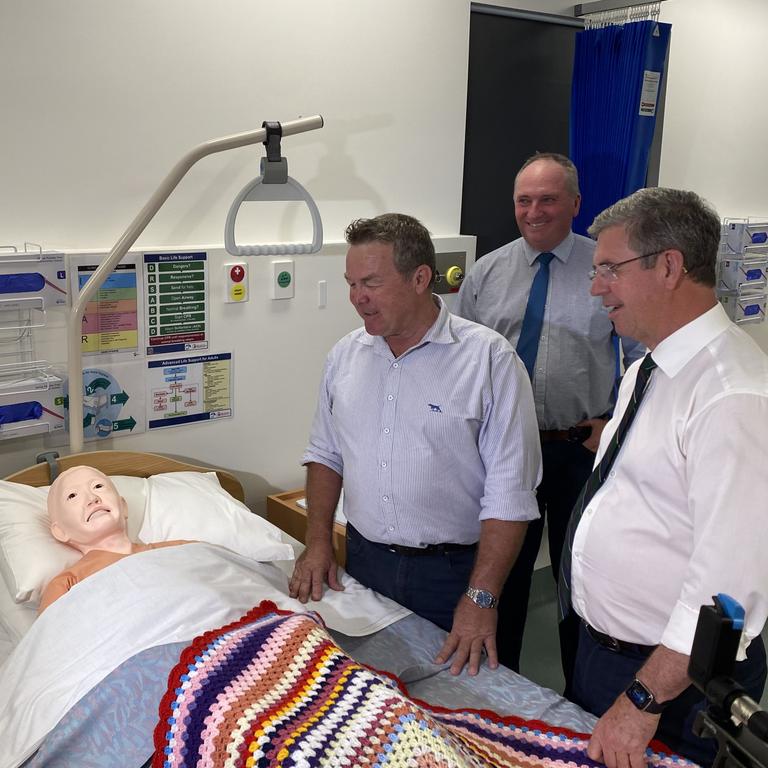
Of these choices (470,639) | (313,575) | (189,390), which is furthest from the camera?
(189,390)

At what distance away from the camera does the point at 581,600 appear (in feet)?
5.07

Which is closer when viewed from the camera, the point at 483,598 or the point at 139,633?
the point at 139,633

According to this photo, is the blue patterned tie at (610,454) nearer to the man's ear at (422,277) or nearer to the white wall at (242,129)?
the man's ear at (422,277)

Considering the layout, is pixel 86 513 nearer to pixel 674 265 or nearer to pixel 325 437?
pixel 325 437

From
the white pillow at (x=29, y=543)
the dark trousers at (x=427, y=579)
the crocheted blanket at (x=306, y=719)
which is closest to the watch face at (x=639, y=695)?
the crocheted blanket at (x=306, y=719)

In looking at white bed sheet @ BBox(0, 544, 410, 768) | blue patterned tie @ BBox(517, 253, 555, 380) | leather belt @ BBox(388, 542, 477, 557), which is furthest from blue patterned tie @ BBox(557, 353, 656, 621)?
blue patterned tie @ BBox(517, 253, 555, 380)

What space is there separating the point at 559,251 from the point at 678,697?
1.43m

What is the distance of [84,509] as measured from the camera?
1.92 m

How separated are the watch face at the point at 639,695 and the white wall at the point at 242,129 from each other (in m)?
1.63

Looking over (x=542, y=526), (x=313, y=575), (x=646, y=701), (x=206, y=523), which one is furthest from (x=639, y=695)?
(x=206, y=523)

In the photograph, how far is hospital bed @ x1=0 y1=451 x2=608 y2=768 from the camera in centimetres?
145

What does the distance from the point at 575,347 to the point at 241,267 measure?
1.06 m

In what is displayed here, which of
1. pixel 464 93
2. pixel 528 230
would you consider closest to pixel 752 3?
pixel 464 93

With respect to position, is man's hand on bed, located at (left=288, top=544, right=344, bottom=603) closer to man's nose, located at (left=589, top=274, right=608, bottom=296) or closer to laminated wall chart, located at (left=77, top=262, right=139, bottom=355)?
laminated wall chart, located at (left=77, top=262, right=139, bottom=355)
